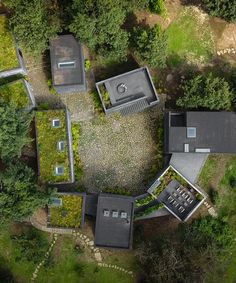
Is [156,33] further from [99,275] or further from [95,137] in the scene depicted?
[99,275]

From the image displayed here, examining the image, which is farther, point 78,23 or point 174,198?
point 174,198

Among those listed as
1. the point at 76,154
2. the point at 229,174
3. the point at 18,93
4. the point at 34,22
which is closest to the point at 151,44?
the point at 34,22

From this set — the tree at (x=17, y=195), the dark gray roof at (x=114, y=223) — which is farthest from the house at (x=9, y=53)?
the dark gray roof at (x=114, y=223)

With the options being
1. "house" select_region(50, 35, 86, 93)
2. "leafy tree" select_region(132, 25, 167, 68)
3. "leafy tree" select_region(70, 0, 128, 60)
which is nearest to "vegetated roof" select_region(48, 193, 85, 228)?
"house" select_region(50, 35, 86, 93)

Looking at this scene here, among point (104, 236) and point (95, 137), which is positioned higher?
point (95, 137)

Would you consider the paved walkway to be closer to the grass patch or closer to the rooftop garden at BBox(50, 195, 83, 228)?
the grass patch

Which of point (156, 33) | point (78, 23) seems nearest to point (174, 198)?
point (156, 33)
